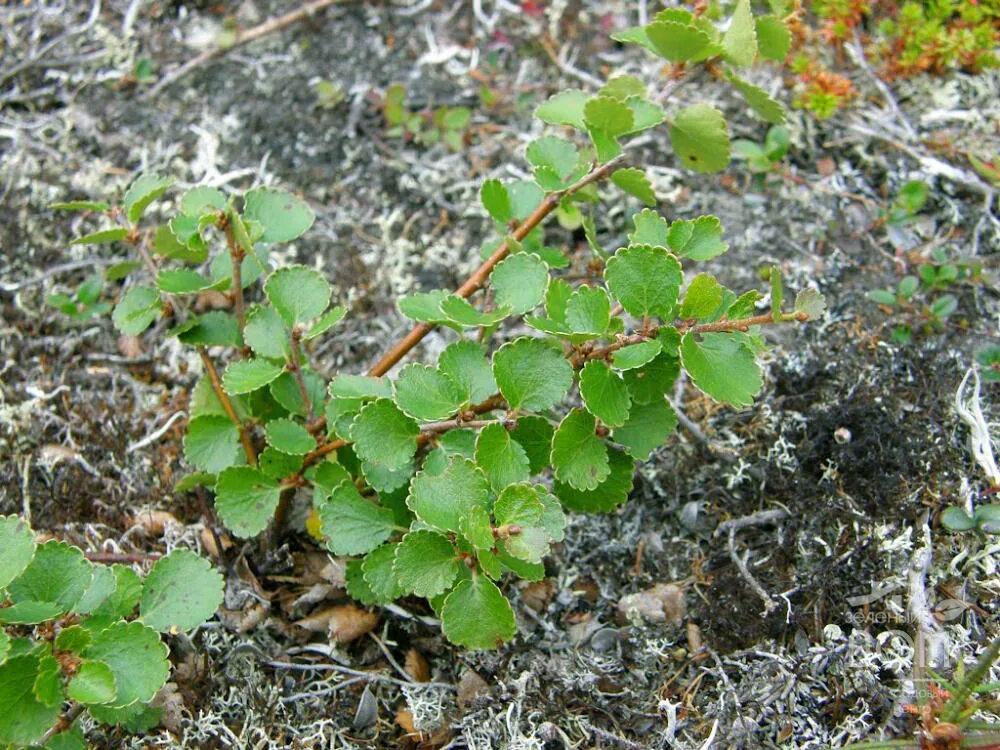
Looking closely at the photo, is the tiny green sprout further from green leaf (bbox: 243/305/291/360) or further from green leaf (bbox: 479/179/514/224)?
green leaf (bbox: 479/179/514/224)

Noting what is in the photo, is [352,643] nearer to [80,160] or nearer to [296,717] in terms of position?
[296,717]

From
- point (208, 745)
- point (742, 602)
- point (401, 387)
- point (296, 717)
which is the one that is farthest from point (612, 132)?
point (208, 745)

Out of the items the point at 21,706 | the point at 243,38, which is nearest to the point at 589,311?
the point at 21,706

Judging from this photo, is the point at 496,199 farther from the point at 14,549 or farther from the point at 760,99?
the point at 14,549

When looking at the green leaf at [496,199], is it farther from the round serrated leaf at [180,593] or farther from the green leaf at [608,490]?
the round serrated leaf at [180,593]

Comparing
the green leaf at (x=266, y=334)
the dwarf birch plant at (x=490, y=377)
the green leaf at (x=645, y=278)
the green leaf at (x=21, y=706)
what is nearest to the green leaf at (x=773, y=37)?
the dwarf birch plant at (x=490, y=377)
